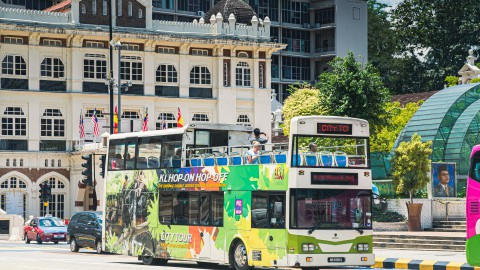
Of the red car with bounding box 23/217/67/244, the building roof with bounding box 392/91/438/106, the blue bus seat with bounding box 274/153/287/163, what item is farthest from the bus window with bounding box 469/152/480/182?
the building roof with bounding box 392/91/438/106

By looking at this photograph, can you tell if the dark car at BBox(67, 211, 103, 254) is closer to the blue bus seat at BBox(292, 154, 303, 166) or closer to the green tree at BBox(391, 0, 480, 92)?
the blue bus seat at BBox(292, 154, 303, 166)

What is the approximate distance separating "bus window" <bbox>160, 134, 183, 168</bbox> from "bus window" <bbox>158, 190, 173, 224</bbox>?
0.81 metres

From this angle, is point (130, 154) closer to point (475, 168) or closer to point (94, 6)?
point (475, 168)

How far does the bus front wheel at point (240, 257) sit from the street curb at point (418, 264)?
4.87m

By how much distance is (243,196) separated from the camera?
1107 inches

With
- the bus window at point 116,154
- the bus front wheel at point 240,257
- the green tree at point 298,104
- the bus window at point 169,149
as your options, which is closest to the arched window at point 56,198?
the green tree at point 298,104

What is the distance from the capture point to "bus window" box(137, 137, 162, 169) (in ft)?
102

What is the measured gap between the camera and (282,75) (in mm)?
120062

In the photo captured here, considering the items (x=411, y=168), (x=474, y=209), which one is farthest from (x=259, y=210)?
(x=411, y=168)

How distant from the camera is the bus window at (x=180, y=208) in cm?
3036

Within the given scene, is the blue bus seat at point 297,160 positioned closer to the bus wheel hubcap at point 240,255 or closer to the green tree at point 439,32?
the bus wheel hubcap at point 240,255

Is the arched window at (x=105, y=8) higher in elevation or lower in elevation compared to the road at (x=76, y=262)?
higher

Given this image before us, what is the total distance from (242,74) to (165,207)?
4427 centimetres

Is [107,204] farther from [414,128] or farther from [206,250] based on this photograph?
[414,128]
